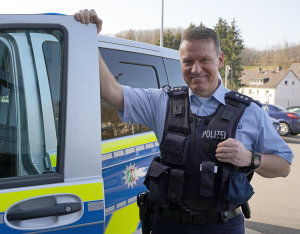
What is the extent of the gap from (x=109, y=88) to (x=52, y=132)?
0.44 m

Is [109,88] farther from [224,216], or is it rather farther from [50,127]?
[224,216]

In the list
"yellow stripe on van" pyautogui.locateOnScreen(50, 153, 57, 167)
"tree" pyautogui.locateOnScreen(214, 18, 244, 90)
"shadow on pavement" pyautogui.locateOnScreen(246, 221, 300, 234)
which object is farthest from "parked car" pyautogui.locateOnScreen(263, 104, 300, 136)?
"tree" pyautogui.locateOnScreen(214, 18, 244, 90)

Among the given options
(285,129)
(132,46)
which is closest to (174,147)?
(132,46)

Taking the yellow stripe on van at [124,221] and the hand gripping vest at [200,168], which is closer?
the hand gripping vest at [200,168]

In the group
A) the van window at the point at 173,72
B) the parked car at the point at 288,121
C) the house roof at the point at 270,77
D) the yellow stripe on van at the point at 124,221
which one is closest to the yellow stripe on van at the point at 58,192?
the yellow stripe on van at the point at 124,221

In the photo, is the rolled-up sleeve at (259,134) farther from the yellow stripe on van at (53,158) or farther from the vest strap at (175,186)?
the yellow stripe on van at (53,158)

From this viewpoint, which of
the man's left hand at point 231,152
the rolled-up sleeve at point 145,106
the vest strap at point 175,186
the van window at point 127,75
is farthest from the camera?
the van window at point 127,75

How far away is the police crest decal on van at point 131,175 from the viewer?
92.0 inches

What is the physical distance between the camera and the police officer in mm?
1687

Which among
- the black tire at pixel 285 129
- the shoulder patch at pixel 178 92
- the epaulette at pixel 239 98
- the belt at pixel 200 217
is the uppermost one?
the shoulder patch at pixel 178 92

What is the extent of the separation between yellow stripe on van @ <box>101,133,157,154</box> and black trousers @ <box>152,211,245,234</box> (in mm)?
590

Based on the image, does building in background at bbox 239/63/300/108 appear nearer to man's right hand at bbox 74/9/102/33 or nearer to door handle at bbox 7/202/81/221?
man's right hand at bbox 74/9/102/33

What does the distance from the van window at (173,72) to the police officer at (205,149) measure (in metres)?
1.21

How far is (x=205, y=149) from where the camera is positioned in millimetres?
1703
